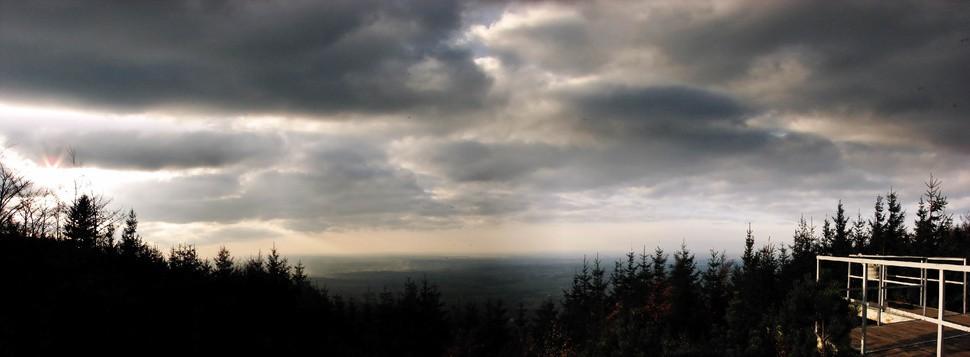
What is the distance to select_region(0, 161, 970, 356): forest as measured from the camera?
37.1ft

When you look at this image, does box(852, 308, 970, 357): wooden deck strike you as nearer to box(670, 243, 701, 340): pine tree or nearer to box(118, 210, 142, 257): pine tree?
box(670, 243, 701, 340): pine tree

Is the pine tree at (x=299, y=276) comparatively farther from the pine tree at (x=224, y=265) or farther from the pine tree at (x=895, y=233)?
the pine tree at (x=895, y=233)

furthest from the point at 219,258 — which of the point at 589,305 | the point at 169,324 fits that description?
the point at 589,305

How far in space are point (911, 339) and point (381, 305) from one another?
36925 millimetres

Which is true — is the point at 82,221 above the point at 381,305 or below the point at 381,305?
above

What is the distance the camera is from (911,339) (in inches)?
418

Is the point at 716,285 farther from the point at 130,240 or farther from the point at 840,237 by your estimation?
the point at 130,240

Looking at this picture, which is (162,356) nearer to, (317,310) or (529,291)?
(317,310)

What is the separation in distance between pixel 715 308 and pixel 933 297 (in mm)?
19581

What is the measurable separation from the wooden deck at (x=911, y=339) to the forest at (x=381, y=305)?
1413 mm

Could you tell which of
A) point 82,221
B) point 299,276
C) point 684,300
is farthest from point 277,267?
point 684,300

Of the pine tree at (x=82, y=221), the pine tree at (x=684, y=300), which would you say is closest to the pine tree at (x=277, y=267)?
the pine tree at (x=82, y=221)

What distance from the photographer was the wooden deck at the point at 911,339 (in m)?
9.67

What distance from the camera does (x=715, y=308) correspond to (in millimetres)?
38875
